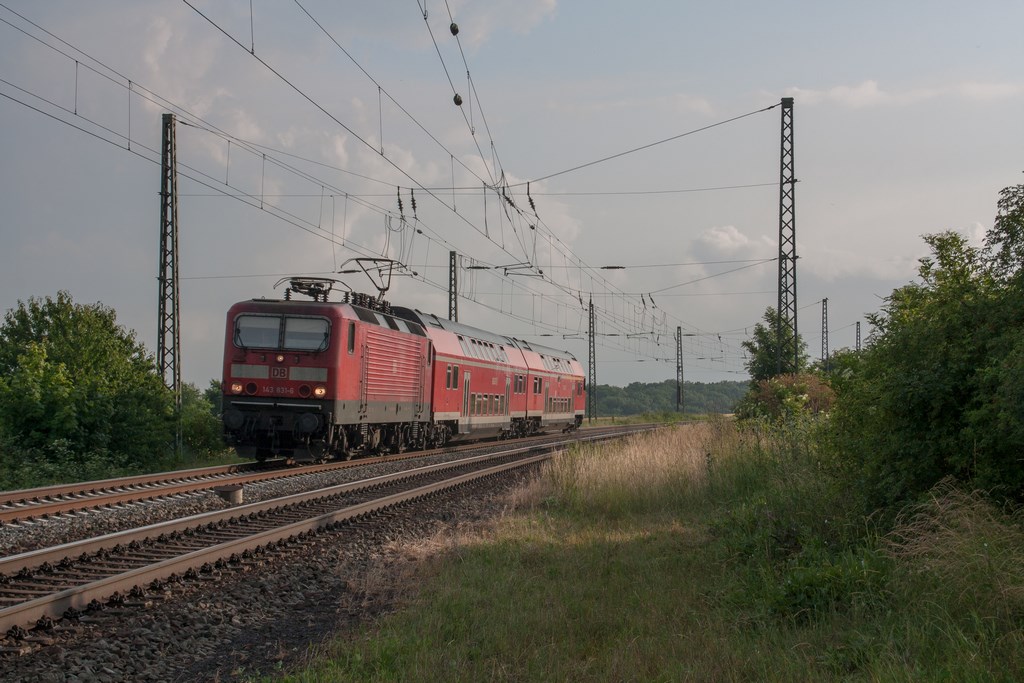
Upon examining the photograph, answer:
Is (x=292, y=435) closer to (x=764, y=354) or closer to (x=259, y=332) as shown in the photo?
(x=259, y=332)

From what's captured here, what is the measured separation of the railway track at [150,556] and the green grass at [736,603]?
6.68ft

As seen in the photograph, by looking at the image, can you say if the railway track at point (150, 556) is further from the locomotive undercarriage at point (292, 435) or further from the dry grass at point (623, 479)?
the locomotive undercarriage at point (292, 435)

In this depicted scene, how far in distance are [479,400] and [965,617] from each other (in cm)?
2491

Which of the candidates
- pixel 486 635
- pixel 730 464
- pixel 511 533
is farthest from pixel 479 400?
pixel 486 635

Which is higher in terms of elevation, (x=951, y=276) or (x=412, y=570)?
(x=951, y=276)

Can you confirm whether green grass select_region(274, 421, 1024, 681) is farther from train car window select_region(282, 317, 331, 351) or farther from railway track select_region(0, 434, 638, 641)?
train car window select_region(282, 317, 331, 351)

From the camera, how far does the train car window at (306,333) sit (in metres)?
18.7

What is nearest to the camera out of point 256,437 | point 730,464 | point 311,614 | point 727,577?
point 311,614

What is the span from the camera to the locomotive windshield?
61.4ft

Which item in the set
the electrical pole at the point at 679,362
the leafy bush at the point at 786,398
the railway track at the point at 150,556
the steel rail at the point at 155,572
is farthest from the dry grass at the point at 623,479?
the electrical pole at the point at 679,362

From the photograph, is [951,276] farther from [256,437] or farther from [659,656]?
[256,437]

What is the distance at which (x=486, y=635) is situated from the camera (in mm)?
6465

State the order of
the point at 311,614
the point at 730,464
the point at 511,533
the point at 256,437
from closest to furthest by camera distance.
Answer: the point at 311,614 → the point at 511,533 → the point at 730,464 → the point at 256,437

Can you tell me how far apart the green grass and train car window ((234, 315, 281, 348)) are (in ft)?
32.3
